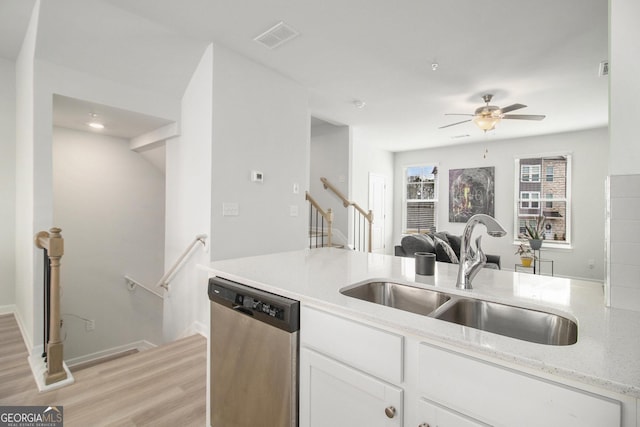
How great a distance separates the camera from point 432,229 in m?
7.17

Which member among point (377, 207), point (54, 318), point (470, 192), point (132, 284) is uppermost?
point (470, 192)

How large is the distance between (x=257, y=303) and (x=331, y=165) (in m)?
5.00

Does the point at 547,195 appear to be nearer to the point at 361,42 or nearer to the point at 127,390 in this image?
the point at 361,42

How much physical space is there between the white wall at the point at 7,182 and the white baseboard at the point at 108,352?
1065mm

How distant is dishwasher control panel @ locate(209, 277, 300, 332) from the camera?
1218mm

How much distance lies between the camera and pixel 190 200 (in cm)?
327

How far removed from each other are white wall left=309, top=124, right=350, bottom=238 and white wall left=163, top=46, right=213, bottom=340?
3111 mm

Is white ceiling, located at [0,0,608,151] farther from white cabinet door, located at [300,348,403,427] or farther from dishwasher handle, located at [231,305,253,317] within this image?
white cabinet door, located at [300,348,403,427]

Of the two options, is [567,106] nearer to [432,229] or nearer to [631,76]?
[432,229]

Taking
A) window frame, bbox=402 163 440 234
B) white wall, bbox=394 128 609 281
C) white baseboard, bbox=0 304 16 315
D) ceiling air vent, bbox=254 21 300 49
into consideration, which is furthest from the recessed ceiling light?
white wall, bbox=394 128 609 281

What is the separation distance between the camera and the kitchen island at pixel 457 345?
26.6 inches

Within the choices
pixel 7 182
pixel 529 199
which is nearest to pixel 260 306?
pixel 7 182

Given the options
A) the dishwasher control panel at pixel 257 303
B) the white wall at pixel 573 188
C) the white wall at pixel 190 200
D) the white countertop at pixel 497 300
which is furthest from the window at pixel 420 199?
the dishwasher control panel at pixel 257 303

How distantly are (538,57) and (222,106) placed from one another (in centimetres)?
330
